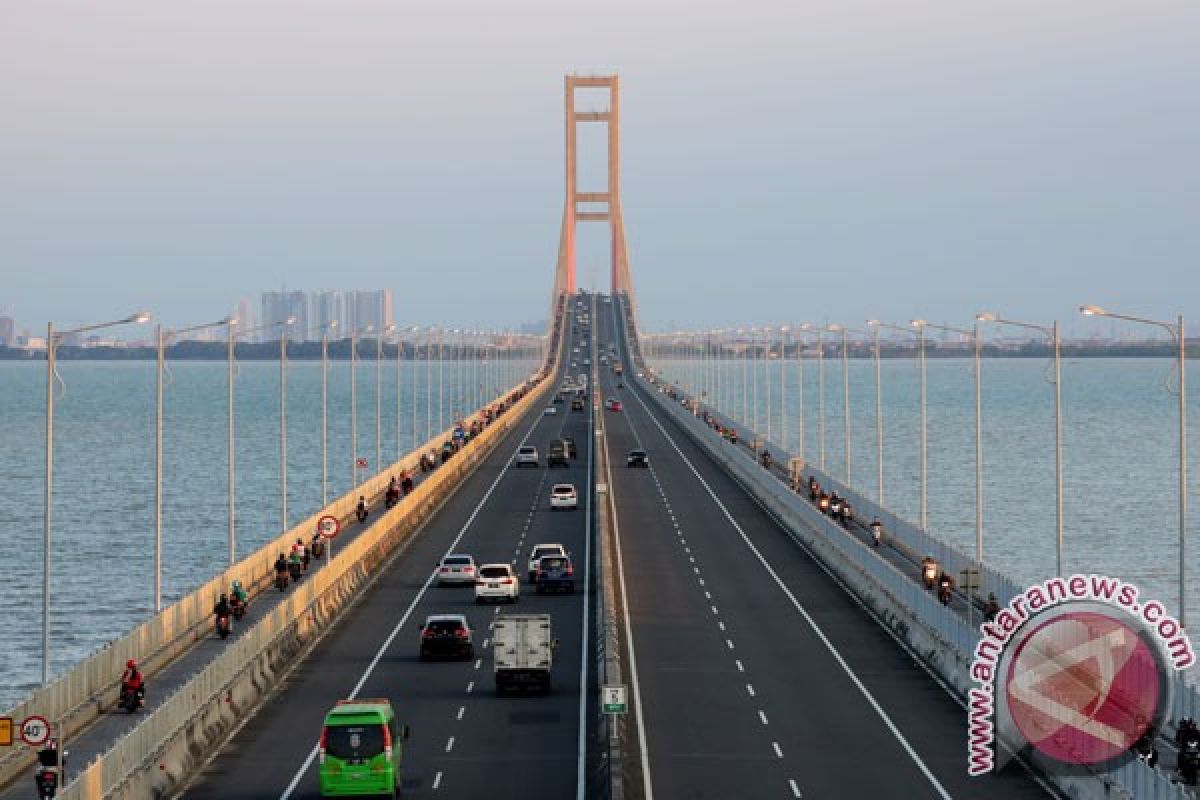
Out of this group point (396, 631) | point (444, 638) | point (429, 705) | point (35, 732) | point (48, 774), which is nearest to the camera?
point (35, 732)

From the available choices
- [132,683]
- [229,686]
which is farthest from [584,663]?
[132,683]

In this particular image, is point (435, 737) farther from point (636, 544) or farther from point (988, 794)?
point (636, 544)

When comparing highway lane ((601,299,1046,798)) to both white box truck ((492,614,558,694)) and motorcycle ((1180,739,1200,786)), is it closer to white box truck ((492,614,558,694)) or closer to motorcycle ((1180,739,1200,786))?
white box truck ((492,614,558,694))

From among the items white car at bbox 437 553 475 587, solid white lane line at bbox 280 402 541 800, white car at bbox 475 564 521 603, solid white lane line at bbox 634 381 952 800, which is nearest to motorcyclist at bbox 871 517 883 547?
solid white lane line at bbox 634 381 952 800

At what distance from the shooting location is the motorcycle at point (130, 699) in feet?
131

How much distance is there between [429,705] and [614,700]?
Result: 9.64m

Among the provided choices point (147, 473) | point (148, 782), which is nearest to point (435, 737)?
point (148, 782)

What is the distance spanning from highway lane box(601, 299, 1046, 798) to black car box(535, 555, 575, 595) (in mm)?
1946

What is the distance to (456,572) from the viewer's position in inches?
2633

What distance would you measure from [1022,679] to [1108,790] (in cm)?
601

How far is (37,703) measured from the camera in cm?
3625

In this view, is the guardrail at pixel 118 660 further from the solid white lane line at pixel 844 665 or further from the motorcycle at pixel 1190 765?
the motorcycle at pixel 1190 765

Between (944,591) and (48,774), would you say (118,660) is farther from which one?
(944,591)

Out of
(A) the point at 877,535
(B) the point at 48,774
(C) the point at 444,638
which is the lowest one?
(C) the point at 444,638
